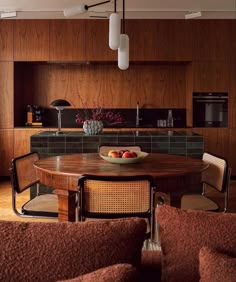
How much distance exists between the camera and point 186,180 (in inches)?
105

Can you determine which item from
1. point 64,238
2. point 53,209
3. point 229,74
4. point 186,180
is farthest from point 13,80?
point 64,238

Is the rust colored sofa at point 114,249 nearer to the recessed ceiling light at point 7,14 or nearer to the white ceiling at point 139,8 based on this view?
the white ceiling at point 139,8

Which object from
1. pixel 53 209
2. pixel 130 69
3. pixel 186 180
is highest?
pixel 130 69

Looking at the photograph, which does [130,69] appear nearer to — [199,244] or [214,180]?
[214,180]

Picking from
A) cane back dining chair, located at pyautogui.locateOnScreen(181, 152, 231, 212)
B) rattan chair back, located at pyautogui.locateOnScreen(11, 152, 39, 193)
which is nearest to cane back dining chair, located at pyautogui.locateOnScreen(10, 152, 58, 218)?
rattan chair back, located at pyautogui.locateOnScreen(11, 152, 39, 193)

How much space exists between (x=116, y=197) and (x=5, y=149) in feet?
A: 13.9

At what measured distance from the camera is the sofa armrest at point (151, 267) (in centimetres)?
133

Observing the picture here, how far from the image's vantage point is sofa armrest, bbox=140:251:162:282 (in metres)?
1.33

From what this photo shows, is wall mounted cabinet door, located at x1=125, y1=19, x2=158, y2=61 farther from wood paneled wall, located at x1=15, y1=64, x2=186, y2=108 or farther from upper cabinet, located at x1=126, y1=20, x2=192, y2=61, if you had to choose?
wood paneled wall, located at x1=15, y1=64, x2=186, y2=108

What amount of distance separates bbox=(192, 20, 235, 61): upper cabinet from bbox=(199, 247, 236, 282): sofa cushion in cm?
545

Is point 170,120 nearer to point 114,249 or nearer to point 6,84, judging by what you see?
point 6,84

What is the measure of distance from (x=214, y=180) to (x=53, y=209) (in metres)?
1.20

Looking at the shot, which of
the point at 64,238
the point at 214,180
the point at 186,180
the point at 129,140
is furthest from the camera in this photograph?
the point at 129,140

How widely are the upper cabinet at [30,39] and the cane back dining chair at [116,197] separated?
428 centimetres
